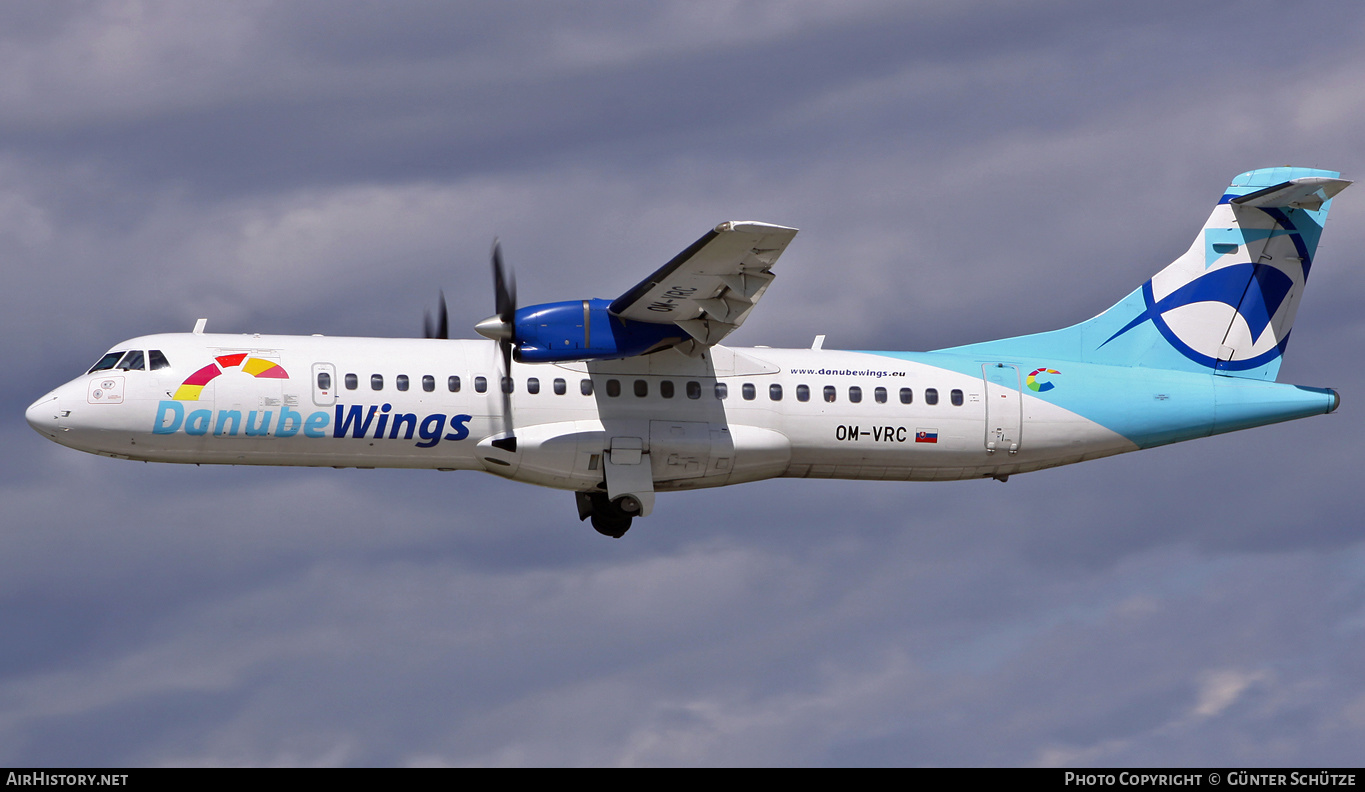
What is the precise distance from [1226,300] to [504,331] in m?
13.5

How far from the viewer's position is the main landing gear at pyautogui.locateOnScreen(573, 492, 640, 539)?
1110 inches

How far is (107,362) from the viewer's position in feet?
86.2

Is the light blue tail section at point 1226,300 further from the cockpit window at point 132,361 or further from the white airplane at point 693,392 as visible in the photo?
the cockpit window at point 132,361

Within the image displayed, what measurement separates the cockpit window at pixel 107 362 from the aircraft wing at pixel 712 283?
318 inches

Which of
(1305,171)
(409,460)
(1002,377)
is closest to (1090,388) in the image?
(1002,377)

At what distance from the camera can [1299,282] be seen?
30.0 meters

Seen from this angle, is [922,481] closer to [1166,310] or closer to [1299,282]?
[1166,310]

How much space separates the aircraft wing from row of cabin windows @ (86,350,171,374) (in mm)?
7362

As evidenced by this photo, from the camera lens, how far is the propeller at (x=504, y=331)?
25516 mm

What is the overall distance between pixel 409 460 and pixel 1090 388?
1180cm

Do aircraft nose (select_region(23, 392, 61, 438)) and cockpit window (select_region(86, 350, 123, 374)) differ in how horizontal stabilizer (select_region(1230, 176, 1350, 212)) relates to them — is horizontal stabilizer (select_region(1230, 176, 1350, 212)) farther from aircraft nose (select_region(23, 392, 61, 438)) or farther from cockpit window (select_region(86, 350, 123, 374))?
aircraft nose (select_region(23, 392, 61, 438))
